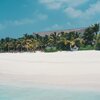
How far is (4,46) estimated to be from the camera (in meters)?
72.3

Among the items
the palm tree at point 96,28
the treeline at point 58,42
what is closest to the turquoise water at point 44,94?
the treeline at point 58,42

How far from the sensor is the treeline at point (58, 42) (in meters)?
57.9

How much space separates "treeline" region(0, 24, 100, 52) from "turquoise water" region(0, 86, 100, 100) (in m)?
36.0

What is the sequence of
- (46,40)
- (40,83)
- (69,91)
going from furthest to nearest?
1. (46,40)
2. (40,83)
3. (69,91)

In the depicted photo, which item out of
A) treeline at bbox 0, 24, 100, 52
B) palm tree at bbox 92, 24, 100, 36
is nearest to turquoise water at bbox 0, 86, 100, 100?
treeline at bbox 0, 24, 100, 52

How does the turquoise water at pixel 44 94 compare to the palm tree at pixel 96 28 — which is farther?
the palm tree at pixel 96 28

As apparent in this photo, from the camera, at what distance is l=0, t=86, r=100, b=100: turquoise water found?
1430 cm

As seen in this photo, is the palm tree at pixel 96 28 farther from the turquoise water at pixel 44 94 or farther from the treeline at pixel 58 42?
the turquoise water at pixel 44 94

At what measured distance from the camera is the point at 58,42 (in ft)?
198

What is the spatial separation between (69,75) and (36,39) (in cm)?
4933

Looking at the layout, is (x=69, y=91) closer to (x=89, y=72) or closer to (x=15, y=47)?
(x=89, y=72)

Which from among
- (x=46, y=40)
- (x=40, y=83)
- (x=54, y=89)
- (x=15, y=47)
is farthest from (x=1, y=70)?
(x=15, y=47)

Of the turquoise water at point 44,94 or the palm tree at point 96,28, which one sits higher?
the palm tree at point 96,28

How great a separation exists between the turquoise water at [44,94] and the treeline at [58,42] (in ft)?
118
